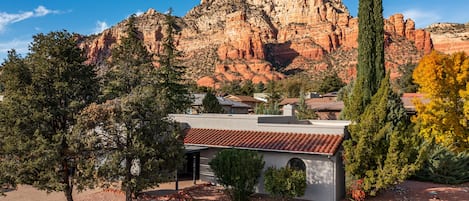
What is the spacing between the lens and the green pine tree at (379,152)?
15.4m

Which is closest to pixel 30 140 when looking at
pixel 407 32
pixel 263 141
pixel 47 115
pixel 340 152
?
pixel 47 115

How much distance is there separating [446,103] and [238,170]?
1595 centimetres

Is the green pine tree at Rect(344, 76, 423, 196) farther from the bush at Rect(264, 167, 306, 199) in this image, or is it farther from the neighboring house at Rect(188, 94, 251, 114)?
the neighboring house at Rect(188, 94, 251, 114)

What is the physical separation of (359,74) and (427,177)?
716cm

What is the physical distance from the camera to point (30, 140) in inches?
482

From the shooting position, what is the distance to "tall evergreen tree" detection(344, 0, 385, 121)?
21.3 m

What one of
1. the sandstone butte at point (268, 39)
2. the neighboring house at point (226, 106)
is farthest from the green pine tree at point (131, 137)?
the sandstone butte at point (268, 39)

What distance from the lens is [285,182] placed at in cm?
1563

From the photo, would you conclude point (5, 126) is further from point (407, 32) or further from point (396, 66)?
point (407, 32)

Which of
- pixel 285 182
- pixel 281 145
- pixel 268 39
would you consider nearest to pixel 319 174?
pixel 285 182

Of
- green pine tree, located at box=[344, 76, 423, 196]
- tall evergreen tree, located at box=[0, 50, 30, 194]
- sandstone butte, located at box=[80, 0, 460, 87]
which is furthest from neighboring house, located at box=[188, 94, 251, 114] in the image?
sandstone butte, located at box=[80, 0, 460, 87]

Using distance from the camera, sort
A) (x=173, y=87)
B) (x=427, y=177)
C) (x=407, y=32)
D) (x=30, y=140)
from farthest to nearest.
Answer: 1. (x=407, y=32)
2. (x=173, y=87)
3. (x=427, y=177)
4. (x=30, y=140)

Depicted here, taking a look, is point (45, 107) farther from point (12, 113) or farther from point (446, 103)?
point (446, 103)

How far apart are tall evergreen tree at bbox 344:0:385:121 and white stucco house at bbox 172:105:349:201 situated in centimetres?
389
